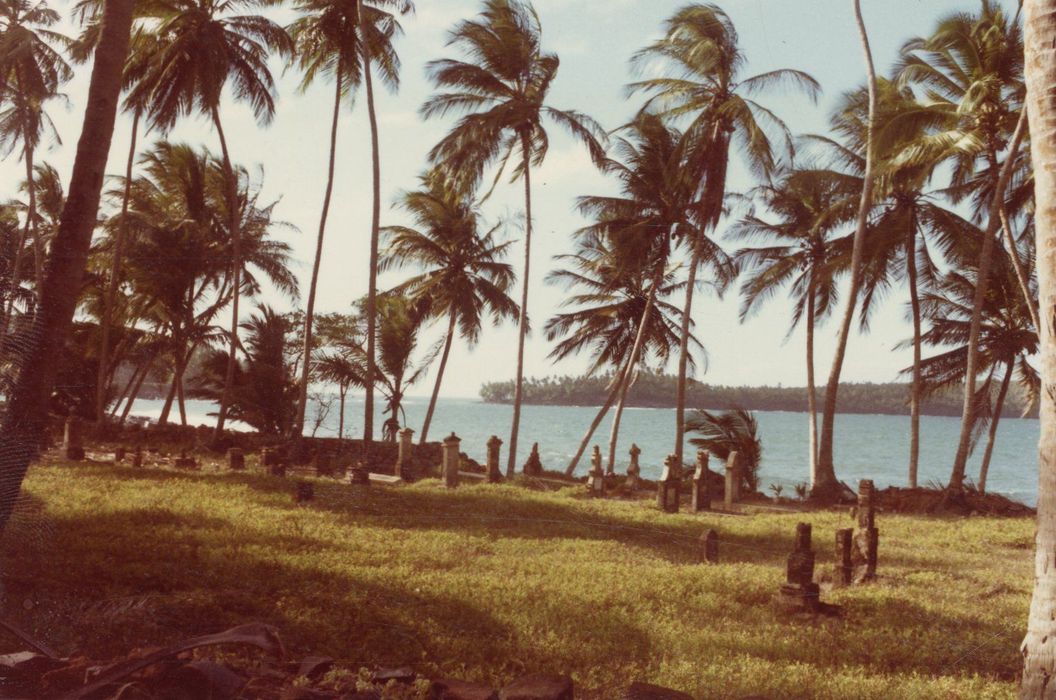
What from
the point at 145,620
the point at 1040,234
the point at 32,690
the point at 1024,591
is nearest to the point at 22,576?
the point at 145,620

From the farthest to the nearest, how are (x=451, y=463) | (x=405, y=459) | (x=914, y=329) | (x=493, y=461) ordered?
(x=914, y=329) → (x=405, y=459) → (x=493, y=461) → (x=451, y=463)

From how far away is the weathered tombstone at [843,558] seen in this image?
781cm

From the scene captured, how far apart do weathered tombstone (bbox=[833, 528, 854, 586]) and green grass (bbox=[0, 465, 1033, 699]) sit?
0.27 metres

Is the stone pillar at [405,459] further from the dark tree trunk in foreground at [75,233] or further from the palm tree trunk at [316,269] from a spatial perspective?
the dark tree trunk in foreground at [75,233]

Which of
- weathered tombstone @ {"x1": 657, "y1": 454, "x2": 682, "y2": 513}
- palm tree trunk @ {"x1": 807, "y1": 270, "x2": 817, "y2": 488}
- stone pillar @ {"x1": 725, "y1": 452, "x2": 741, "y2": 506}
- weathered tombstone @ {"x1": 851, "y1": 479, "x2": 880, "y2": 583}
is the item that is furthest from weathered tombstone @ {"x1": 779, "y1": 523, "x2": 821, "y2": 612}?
palm tree trunk @ {"x1": 807, "y1": 270, "x2": 817, "y2": 488}

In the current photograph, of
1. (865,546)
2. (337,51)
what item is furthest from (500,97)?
(865,546)

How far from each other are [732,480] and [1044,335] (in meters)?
11.8

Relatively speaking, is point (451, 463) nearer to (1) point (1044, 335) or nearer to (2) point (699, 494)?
(2) point (699, 494)

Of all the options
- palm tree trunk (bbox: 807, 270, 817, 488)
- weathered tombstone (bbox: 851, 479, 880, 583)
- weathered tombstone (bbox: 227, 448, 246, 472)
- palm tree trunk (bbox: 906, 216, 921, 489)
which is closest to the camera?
weathered tombstone (bbox: 851, 479, 880, 583)

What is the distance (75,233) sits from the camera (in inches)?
242

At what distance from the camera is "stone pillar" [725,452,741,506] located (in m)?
15.2

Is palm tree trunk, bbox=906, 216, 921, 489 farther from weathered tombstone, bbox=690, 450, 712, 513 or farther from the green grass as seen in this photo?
the green grass

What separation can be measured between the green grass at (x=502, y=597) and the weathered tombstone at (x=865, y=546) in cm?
24

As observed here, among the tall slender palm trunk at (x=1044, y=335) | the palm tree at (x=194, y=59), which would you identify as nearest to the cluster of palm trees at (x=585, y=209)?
the palm tree at (x=194, y=59)
